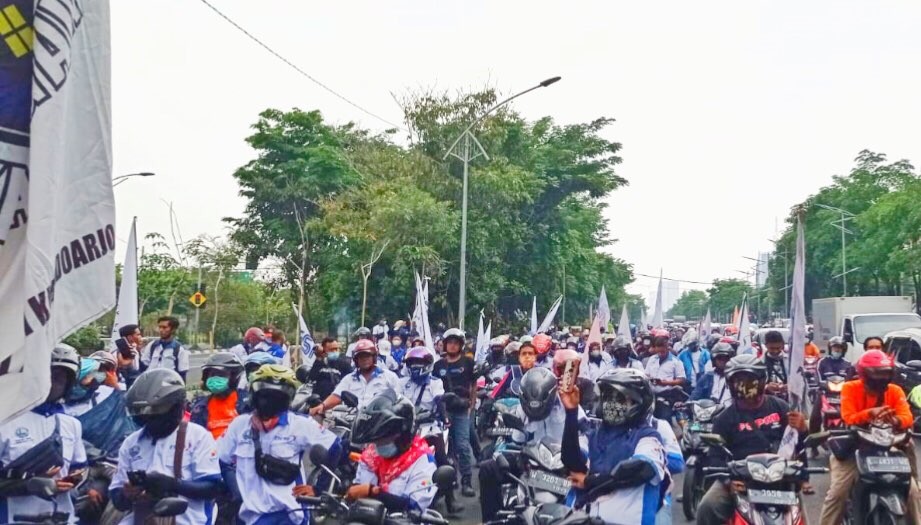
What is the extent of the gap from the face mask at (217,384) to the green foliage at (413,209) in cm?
2448

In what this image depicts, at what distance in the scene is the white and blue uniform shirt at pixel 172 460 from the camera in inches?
197

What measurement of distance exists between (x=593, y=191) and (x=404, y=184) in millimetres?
14351

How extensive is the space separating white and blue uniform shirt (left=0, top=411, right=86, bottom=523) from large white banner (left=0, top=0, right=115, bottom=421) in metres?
2.68

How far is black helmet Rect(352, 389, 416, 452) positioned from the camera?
5.21 metres

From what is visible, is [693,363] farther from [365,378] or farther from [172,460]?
[172,460]

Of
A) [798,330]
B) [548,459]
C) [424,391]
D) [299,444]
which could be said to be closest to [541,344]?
[424,391]

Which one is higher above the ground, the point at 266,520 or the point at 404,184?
the point at 404,184

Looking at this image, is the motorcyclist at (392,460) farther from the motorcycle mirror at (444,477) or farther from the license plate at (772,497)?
the license plate at (772,497)

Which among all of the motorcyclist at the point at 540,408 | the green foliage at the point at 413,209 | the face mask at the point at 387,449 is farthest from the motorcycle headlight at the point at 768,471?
the green foliage at the point at 413,209

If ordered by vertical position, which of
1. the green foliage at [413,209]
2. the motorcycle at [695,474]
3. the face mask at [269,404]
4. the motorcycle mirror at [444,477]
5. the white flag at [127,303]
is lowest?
the motorcycle at [695,474]

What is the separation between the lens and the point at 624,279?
77875mm

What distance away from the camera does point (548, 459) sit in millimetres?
6273

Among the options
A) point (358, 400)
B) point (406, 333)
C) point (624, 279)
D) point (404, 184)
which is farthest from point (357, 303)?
point (624, 279)

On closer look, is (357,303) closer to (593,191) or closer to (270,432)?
(593,191)
